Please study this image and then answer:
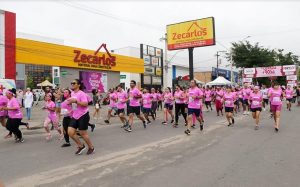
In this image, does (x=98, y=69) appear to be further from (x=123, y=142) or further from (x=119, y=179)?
(x=119, y=179)

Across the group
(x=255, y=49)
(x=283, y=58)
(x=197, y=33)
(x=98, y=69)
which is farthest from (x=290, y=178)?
(x=283, y=58)

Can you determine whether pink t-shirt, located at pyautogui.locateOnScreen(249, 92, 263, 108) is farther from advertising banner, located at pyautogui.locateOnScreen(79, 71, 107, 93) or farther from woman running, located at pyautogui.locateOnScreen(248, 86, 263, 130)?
advertising banner, located at pyautogui.locateOnScreen(79, 71, 107, 93)

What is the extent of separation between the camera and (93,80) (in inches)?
1181

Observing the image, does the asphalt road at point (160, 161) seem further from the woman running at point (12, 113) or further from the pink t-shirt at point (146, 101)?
the pink t-shirt at point (146, 101)

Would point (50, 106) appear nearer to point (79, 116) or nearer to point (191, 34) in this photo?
point (79, 116)

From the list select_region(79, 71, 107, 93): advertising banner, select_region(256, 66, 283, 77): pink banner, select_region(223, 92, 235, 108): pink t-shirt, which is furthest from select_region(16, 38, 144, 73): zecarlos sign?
select_region(256, 66, 283, 77): pink banner

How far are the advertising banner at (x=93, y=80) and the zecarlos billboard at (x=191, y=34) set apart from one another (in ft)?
28.8

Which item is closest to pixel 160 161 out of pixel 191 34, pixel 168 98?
pixel 168 98

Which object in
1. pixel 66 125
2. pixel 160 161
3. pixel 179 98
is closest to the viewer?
pixel 160 161

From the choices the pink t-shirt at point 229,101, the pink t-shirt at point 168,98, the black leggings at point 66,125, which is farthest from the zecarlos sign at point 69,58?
the black leggings at point 66,125

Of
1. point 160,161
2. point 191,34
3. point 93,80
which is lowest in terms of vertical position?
point 160,161

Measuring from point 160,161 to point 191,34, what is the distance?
92.4ft

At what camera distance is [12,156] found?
8.23 meters

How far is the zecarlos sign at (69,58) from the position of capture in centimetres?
2311
